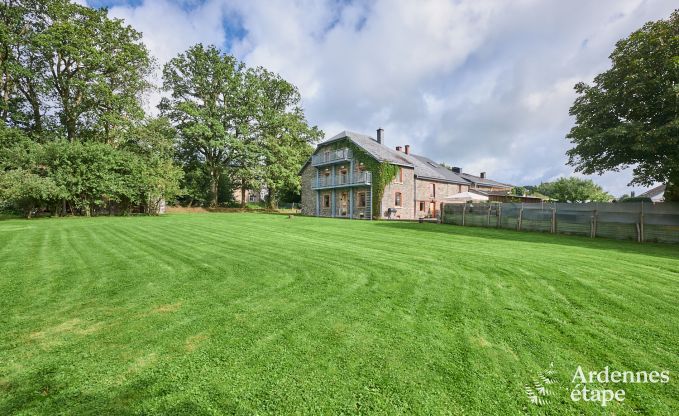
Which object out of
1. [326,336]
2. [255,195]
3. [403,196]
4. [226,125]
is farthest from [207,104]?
[326,336]

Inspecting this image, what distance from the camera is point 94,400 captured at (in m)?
2.18

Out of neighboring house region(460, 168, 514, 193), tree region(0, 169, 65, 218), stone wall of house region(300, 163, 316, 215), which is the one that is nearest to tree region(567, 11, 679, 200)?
neighboring house region(460, 168, 514, 193)

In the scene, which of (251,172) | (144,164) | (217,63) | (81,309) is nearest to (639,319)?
(81,309)

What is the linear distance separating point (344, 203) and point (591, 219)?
740 inches

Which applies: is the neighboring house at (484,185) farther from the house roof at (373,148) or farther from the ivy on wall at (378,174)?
the ivy on wall at (378,174)

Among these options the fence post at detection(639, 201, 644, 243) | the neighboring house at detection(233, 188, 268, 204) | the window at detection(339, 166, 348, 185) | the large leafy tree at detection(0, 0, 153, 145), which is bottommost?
the fence post at detection(639, 201, 644, 243)

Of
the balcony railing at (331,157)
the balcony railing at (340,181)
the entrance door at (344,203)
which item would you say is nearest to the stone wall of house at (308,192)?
the balcony railing at (340,181)

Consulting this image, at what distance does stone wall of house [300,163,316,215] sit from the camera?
104 feet

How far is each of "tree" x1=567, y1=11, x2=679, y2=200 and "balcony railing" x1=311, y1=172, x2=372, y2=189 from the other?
14208 mm

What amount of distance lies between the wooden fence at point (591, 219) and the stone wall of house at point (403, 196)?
8.03 m

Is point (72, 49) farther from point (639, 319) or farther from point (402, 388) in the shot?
point (639, 319)

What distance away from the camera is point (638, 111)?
14.5 meters

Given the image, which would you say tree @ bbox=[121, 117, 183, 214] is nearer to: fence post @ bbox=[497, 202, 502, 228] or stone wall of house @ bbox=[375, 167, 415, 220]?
stone wall of house @ bbox=[375, 167, 415, 220]

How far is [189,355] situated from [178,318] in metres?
0.99
